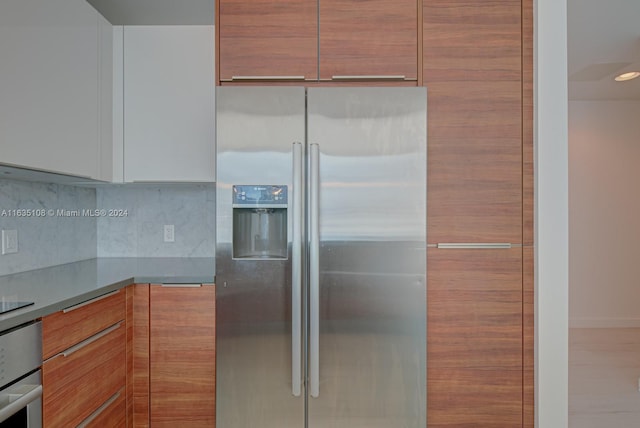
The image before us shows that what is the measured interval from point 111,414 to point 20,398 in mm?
574

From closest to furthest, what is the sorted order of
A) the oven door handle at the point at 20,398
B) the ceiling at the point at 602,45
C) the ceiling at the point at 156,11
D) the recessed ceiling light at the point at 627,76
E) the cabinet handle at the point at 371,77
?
1. the oven door handle at the point at 20,398
2. the cabinet handle at the point at 371,77
3. the ceiling at the point at 156,11
4. the ceiling at the point at 602,45
5. the recessed ceiling light at the point at 627,76

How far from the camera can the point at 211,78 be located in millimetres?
2180

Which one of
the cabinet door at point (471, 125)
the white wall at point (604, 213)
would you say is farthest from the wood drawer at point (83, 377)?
the white wall at point (604, 213)

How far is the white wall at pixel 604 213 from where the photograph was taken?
4.48m

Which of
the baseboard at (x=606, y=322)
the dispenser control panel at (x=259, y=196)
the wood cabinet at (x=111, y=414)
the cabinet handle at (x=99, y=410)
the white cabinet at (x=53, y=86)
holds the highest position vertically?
the white cabinet at (x=53, y=86)

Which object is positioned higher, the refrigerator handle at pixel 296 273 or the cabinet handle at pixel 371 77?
the cabinet handle at pixel 371 77

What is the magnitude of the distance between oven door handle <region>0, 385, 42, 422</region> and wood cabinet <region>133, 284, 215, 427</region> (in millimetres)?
595

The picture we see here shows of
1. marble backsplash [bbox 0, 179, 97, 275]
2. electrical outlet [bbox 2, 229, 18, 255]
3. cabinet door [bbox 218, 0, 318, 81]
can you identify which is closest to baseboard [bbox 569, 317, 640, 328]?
cabinet door [bbox 218, 0, 318, 81]

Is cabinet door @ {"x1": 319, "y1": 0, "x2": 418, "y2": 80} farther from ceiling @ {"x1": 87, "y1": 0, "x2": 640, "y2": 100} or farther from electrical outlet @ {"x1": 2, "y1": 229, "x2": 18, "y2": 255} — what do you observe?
electrical outlet @ {"x1": 2, "y1": 229, "x2": 18, "y2": 255}

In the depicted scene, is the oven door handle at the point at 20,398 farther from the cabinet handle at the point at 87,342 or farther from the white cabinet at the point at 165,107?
the white cabinet at the point at 165,107

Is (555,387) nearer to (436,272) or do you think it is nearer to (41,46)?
(436,272)

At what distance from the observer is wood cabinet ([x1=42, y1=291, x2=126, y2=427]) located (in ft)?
4.31

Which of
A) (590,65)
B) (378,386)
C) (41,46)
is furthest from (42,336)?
(590,65)

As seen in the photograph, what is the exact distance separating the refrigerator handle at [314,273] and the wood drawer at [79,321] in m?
0.80
